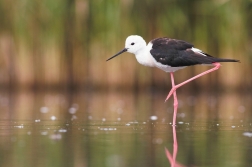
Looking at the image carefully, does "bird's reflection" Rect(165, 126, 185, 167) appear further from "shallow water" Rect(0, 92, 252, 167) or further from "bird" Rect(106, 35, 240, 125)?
"bird" Rect(106, 35, 240, 125)

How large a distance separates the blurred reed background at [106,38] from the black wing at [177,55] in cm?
532

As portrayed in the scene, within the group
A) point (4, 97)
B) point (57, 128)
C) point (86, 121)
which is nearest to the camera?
point (57, 128)

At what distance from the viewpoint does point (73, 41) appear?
15.2m

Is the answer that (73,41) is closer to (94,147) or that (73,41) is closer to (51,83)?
(51,83)

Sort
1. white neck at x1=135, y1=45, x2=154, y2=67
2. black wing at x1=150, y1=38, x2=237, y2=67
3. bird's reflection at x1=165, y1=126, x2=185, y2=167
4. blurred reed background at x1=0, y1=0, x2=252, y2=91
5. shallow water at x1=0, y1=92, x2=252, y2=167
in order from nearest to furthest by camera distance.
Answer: bird's reflection at x1=165, y1=126, x2=185, y2=167
shallow water at x1=0, y1=92, x2=252, y2=167
black wing at x1=150, y1=38, x2=237, y2=67
white neck at x1=135, y1=45, x2=154, y2=67
blurred reed background at x1=0, y1=0, x2=252, y2=91

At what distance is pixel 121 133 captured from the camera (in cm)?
699

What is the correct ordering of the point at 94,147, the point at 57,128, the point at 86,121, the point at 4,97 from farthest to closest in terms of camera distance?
1. the point at 4,97
2. the point at 86,121
3. the point at 57,128
4. the point at 94,147

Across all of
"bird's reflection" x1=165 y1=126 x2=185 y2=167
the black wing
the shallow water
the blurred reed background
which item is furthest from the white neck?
the blurred reed background

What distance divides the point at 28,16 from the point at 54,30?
0.67 meters

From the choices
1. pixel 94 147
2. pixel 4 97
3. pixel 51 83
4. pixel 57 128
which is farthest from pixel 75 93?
pixel 94 147

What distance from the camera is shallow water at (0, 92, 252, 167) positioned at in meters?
5.12

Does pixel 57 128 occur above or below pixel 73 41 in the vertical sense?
below

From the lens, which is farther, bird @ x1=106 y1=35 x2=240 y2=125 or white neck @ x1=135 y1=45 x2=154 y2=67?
white neck @ x1=135 y1=45 x2=154 y2=67

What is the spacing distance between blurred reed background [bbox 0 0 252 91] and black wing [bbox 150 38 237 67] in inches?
209
